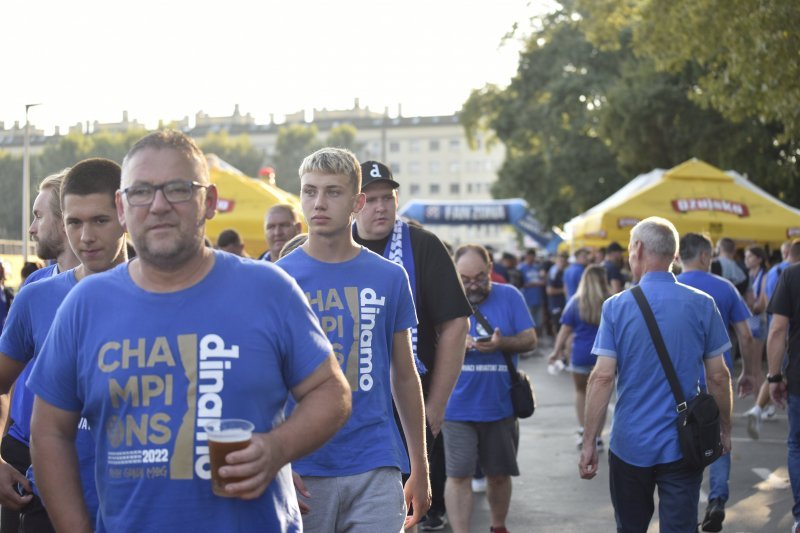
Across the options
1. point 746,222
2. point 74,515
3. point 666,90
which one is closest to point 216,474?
Answer: point 74,515

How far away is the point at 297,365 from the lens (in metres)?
3.02

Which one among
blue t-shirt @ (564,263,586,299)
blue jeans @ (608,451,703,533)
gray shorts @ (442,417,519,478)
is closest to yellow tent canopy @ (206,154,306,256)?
blue t-shirt @ (564,263,586,299)

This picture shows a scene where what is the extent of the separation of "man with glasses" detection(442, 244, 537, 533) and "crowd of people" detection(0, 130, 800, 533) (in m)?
0.01

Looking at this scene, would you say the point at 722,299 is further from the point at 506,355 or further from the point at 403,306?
the point at 403,306


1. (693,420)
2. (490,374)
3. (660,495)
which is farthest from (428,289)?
(490,374)

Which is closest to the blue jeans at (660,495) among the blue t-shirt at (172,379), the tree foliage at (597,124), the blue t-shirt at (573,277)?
the blue t-shirt at (172,379)

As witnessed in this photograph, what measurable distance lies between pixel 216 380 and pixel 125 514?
1.29 feet

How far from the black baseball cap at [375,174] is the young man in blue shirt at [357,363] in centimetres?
95

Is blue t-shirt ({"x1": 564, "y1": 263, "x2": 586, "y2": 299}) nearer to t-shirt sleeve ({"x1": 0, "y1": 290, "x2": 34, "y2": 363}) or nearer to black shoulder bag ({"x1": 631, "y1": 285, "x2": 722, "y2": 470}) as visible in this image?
black shoulder bag ({"x1": 631, "y1": 285, "x2": 722, "y2": 470})

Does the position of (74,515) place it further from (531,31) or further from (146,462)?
(531,31)

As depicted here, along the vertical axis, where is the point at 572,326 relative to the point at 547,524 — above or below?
above

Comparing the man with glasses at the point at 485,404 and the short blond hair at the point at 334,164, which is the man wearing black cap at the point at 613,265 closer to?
the man with glasses at the point at 485,404

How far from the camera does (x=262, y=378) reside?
296 cm

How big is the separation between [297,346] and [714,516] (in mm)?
5618
